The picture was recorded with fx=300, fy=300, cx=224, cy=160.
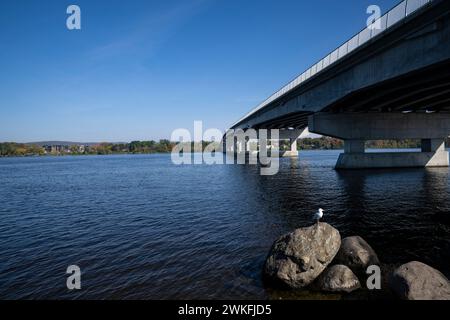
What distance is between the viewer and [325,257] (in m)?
9.98

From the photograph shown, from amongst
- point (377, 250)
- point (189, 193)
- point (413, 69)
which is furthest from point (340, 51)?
point (377, 250)

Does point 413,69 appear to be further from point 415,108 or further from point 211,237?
point 415,108

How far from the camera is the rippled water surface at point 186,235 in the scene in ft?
34.1

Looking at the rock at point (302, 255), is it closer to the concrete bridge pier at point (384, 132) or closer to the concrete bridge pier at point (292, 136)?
the concrete bridge pier at point (384, 132)

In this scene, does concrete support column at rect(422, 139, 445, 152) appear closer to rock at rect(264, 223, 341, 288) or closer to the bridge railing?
the bridge railing

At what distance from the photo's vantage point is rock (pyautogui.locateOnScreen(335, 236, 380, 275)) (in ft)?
33.9

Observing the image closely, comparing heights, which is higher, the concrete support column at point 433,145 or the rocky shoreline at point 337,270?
the concrete support column at point 433,145

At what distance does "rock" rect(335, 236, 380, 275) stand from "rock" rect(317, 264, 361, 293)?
0.76m

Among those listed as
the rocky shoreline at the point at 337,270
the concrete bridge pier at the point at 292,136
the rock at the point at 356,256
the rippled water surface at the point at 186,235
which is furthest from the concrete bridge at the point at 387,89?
the concrete bridge pier at the point at 292,136

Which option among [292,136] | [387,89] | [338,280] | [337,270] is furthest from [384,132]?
[292,136]

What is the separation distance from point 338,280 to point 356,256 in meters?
1.57

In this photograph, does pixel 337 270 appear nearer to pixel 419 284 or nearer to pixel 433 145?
pixel 419 284

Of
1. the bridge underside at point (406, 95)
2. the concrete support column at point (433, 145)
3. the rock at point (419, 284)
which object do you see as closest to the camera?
the rock at point (419, 284)

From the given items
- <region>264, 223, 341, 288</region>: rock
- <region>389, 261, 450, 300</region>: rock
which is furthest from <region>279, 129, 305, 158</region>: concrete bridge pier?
<region>389, 261, 450, 300</region>: rock
